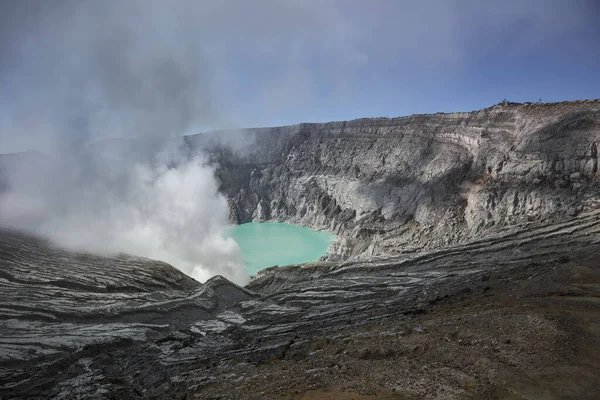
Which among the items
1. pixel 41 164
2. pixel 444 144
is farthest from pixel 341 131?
pixel 41 164

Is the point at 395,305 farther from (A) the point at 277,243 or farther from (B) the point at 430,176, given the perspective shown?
(A) the point at 277,243

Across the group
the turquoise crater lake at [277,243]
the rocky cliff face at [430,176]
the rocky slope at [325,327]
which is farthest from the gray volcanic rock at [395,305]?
the turquoise crater lake at [277,243]

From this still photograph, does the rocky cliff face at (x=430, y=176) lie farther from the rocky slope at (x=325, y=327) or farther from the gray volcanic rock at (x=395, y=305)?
the rocky slope at (x=325, y=327)

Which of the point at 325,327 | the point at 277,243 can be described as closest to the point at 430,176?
the point at 277,243

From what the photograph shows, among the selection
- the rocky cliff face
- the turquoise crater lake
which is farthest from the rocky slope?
the turquoise crater lake

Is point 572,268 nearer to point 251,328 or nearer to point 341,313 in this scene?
point 341,313

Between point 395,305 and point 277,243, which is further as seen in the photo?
point 277,243
